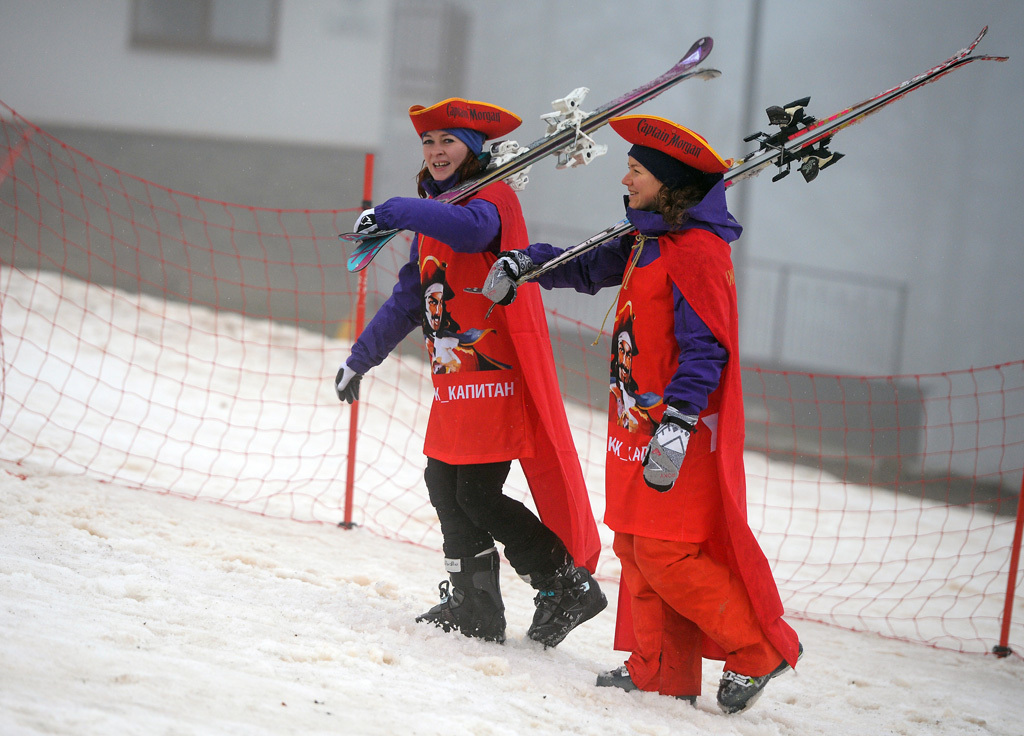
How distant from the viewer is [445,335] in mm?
2426

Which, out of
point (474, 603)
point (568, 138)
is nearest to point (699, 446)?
point (474, 603)

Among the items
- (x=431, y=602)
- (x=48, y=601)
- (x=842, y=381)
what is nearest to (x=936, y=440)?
(x=842, y=381)

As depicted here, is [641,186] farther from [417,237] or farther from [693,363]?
[417,237]

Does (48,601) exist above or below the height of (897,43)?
below

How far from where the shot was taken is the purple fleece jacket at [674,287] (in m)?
1.98

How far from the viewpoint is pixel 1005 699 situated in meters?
2.86

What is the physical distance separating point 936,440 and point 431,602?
5152 mm

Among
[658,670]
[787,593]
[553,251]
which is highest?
→ [553,251]

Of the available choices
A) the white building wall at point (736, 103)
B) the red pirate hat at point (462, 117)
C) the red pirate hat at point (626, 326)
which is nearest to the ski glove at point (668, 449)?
the red pirate hat at point (626, 326)

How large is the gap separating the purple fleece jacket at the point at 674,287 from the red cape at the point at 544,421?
101 millimetres

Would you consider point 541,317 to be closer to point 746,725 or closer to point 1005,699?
point 746,725

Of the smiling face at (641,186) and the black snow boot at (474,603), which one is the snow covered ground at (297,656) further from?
the smiling face at (641,186)

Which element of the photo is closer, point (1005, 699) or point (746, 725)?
point (746, 725)

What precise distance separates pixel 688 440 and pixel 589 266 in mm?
611
